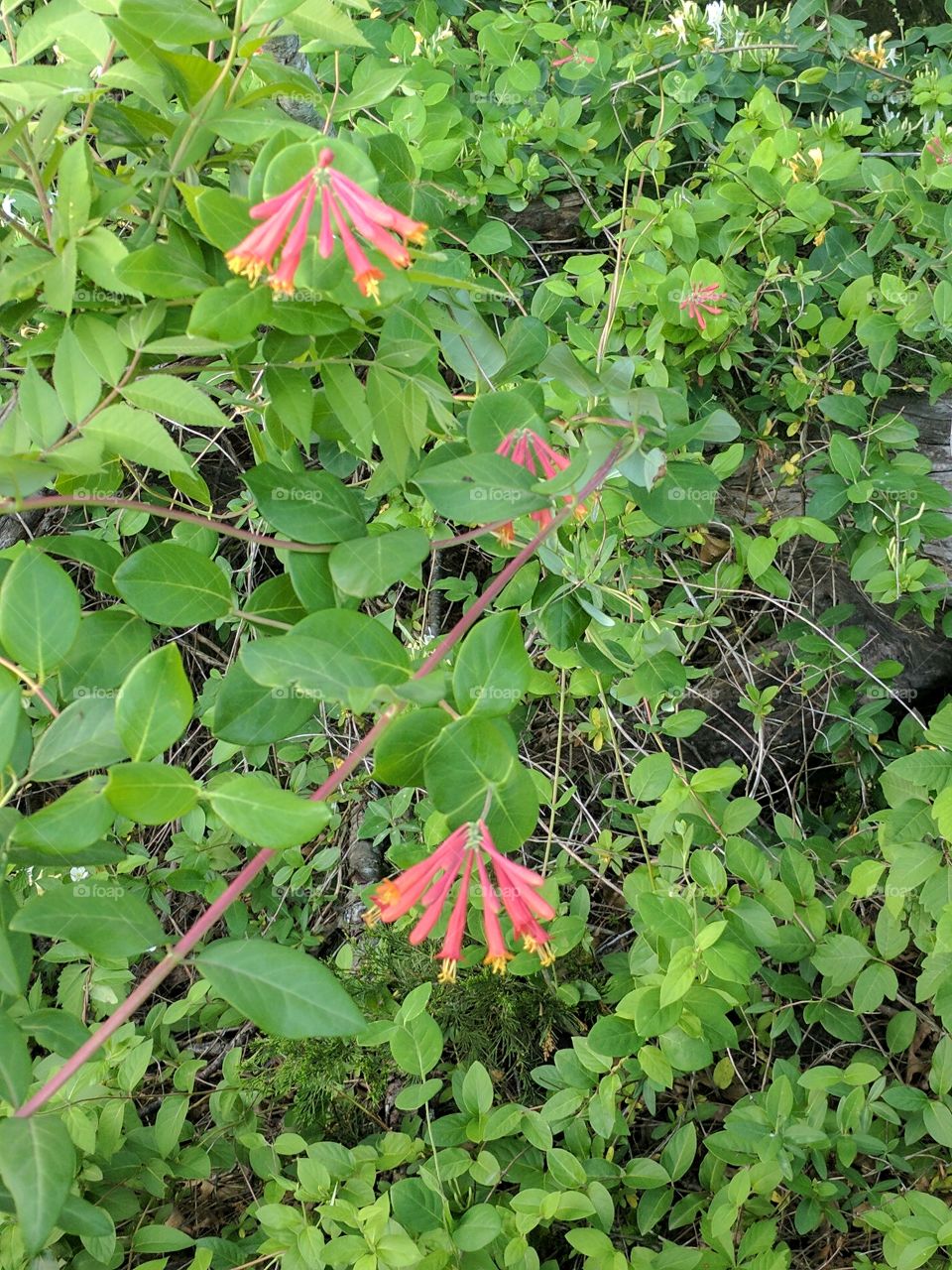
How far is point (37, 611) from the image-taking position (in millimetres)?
673

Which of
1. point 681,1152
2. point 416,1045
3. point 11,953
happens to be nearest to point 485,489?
point 11,953

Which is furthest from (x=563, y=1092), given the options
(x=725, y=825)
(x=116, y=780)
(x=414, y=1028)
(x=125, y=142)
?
(x=125, y=142)

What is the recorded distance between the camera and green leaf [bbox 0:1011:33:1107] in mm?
622

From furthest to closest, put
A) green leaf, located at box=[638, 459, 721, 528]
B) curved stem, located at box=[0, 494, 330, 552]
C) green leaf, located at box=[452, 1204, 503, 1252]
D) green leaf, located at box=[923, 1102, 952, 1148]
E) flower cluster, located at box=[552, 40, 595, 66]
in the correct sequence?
flower cluster, located at box=[552, 40, 595, 66]
green leaf, located at box=[923, 1102, 952, 1148]
green leaf, located at box=[452, 1204, 503, 1252]
green leaf, located at box=[638, 459, 721, 528]
curved stem, located at box=[0, 494, 330, 552]

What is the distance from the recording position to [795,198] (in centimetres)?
165

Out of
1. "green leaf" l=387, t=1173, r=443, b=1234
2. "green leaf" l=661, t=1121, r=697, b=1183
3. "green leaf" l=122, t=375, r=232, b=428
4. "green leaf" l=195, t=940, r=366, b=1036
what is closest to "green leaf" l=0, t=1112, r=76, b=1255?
"green leaf" l=195, t=940, r=366, b=1036

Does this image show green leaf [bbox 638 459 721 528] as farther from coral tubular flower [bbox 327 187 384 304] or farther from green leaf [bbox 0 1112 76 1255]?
A: green leaf [bbox 0 1112 76 1255]

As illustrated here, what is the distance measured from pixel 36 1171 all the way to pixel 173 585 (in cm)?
38

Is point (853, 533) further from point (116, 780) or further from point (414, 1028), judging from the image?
point (116, 780)

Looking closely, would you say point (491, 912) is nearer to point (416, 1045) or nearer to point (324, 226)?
point (324, 226)

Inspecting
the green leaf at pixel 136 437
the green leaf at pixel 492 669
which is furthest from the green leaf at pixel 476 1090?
the green leaf at pixel 136 437

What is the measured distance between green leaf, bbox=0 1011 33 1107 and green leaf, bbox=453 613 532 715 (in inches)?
13.8

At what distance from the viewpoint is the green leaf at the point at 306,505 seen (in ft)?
2.38

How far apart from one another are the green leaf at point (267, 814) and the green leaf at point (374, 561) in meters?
0.15
